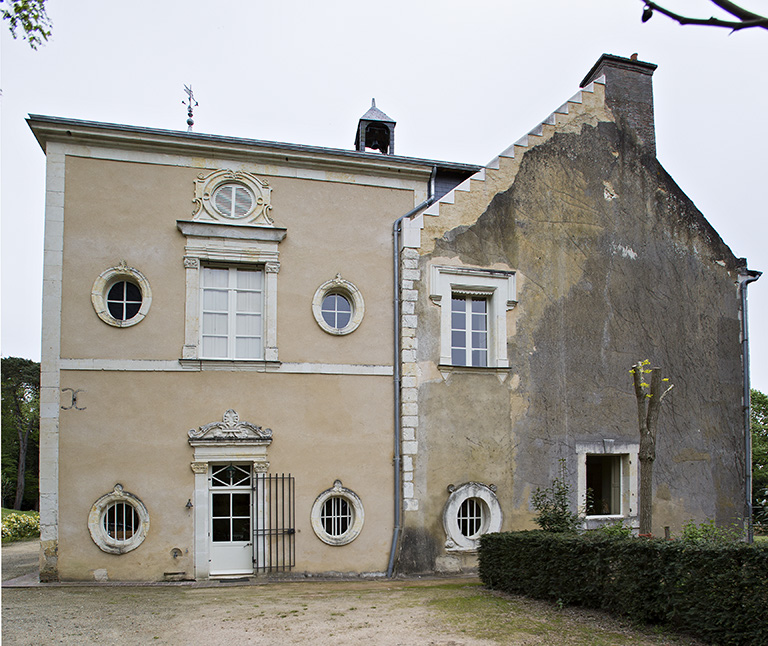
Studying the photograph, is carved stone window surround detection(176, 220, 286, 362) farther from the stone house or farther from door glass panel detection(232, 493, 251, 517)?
door glass panel detection(232, 493, 251, 517)

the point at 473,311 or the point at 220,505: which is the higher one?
the point at 473,311

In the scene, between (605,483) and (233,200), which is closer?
(233,200)

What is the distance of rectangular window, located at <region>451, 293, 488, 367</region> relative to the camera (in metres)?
12.9

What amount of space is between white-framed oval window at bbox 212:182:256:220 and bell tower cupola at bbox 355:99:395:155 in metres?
4.02

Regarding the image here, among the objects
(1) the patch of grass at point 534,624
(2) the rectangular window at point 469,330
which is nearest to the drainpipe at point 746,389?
(2) the rectangular window at point 469,330

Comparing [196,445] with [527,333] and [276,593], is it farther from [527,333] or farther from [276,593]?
[527,333]

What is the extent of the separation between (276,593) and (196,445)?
8.72 ft

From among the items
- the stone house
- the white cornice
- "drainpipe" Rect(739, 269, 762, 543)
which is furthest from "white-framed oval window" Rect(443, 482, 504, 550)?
the white cornice

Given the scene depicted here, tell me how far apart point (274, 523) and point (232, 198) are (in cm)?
533

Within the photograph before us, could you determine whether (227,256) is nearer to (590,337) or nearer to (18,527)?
(590,337)

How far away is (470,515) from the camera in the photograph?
40.7ft

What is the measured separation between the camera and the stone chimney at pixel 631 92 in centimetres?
1429

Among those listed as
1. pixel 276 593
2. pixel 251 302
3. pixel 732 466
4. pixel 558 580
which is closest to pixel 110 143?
pixel 251 302

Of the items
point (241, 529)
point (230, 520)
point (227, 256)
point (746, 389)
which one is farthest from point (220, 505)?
point (746, 389)
